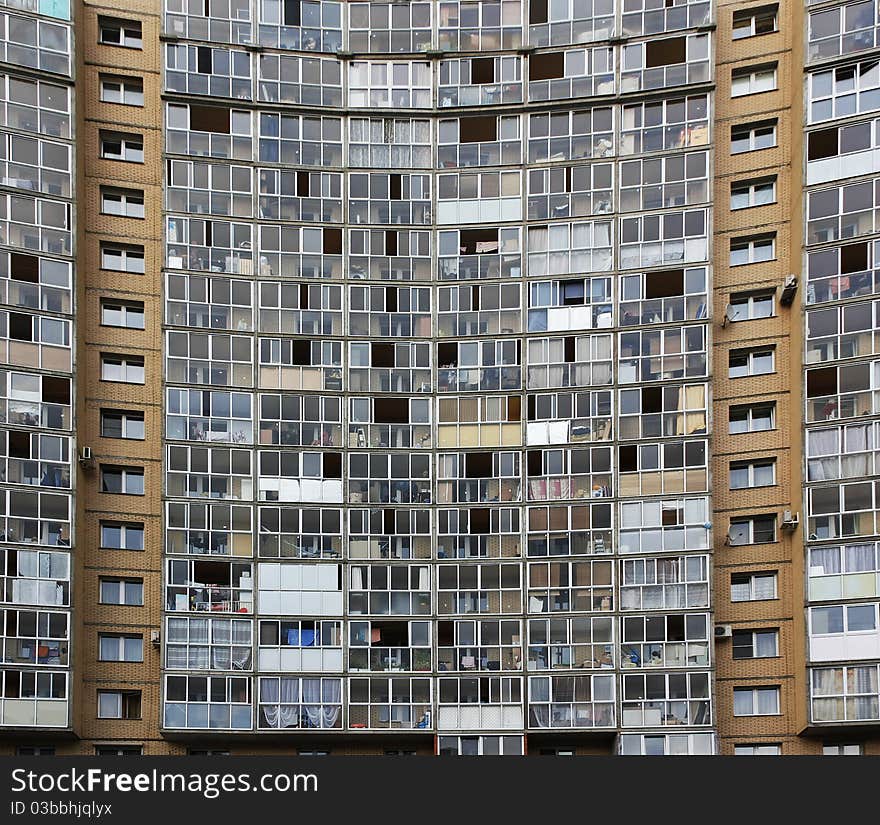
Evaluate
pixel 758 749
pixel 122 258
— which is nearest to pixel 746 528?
pixel 758 749

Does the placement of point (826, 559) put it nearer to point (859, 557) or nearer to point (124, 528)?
point (859, 557)

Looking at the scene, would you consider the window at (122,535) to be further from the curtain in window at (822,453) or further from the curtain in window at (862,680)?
the curtain in window at (862,680)

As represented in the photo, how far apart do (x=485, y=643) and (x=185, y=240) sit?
729 inches

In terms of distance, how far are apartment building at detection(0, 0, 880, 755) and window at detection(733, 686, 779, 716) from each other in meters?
0.15

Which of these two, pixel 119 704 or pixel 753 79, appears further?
pixel 753 79

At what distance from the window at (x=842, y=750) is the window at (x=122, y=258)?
98.9 ft

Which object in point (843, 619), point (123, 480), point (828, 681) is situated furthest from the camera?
point (123, 480)

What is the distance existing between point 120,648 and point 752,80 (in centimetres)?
3134

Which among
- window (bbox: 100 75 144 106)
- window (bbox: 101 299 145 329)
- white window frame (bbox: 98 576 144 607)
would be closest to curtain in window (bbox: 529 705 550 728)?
white window frame (bbox: 98 576 144 607)

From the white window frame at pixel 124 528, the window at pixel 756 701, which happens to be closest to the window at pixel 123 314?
the white window frame at pixel 124 528

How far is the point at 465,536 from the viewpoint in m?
61.2

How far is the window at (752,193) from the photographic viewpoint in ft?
204

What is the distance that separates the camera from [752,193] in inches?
2458

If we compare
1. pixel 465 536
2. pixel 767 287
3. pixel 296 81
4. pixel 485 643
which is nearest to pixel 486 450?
pixel 465 536
